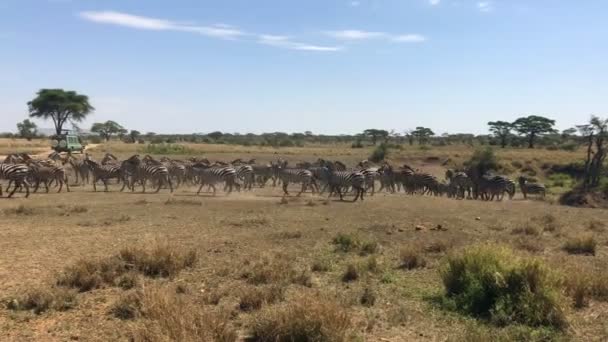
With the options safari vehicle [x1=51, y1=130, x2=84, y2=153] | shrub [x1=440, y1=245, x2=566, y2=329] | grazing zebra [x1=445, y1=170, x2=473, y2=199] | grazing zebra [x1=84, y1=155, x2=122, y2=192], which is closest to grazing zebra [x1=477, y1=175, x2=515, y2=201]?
grazing zebra [x1=445, y1=170, x2=473, y2=199]

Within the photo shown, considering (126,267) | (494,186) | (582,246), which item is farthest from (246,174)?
(126,267)

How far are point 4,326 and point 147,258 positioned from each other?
3109 mm

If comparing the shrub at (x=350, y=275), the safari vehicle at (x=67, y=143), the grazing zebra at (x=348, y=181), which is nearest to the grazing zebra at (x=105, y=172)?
the grazing zebra at (x=348, y=181)

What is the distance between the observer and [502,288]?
8734 mm

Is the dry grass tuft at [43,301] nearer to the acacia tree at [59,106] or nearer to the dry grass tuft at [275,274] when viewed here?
the dry grass tuft at [275,274]

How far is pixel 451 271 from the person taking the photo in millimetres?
9836

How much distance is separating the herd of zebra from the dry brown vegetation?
8801 millimetres

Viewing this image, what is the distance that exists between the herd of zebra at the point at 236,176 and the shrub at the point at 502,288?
1703 centimetres

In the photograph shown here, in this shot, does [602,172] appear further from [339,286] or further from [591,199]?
[339,286]

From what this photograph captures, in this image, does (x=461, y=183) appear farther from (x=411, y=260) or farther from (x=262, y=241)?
(x=411, y=260)

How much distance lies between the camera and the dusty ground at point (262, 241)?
26.2 feet

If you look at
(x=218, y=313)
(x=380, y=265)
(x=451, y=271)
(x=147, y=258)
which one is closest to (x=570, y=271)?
(x=451, y=271)

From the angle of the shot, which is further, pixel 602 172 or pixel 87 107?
pixel 87 107

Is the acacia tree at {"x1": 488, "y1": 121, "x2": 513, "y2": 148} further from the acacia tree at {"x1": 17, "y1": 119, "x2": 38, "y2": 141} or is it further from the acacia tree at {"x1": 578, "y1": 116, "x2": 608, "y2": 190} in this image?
the acacia tree at {"x1": 17, "y1": 119, "x2": 38, "y2": 141}
